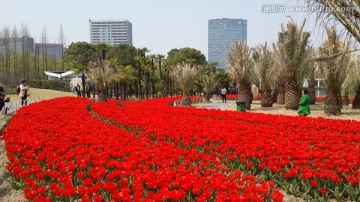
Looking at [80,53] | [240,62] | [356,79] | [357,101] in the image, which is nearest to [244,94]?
[240,62]

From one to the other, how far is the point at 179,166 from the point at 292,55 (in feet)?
55.4

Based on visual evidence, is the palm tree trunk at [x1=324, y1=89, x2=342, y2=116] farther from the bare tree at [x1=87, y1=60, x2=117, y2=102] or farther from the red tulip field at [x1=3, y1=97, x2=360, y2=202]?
the bare tree at [x1=87, y1=60, x2=117, y2=102]

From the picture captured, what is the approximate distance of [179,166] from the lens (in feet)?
17.5

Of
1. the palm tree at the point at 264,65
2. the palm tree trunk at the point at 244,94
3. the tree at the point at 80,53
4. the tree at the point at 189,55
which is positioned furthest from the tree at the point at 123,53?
the palm tree trunk at the point at 244,94

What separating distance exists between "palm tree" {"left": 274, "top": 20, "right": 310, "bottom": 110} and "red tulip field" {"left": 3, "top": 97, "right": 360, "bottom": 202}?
10832 mm

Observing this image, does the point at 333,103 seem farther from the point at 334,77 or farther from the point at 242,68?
the point at 242,68

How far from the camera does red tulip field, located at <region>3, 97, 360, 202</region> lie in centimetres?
427

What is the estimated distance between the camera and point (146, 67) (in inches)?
1876

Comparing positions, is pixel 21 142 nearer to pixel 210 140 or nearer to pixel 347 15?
pixel 210 140

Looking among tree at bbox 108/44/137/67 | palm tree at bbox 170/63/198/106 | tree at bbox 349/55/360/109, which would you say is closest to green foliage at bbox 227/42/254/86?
palm tree at bbox 170/63/198/106

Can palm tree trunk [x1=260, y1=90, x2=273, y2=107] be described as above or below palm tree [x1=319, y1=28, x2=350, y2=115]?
below

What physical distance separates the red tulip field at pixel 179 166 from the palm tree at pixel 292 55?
10.8 metres

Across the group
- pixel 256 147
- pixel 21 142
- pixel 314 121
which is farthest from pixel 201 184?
pixel 314 121

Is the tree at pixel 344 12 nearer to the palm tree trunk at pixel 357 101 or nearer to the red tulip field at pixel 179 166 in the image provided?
the red tulip field at pixel 179 166
